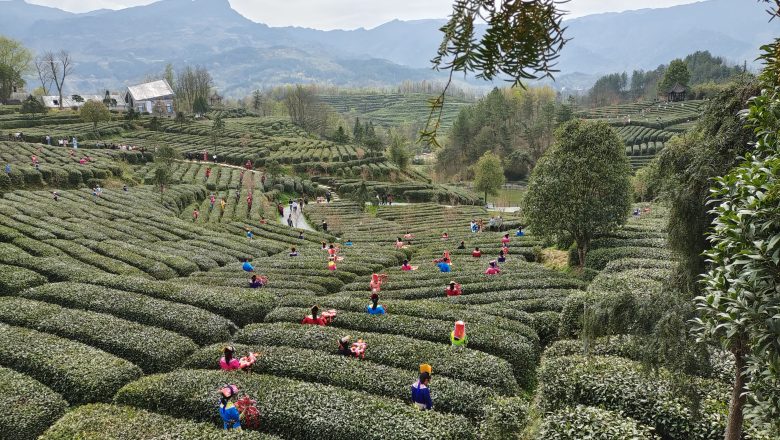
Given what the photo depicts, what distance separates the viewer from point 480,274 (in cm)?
2100

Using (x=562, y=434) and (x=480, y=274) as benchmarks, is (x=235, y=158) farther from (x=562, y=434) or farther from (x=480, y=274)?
(x=562, y=434)

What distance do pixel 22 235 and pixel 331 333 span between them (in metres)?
21.2

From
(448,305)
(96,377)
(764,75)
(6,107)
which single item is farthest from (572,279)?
(6,107)

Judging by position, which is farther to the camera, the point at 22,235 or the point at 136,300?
the point at 22,235

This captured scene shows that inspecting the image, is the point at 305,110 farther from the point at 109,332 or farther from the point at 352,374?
the point at 352,374

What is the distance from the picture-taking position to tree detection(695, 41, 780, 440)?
4023 mm

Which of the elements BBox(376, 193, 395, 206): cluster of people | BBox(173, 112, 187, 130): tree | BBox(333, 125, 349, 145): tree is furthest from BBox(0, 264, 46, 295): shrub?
BBox(333, 125, 349, 145): tree

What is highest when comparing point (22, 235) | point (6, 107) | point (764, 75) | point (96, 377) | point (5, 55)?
point (5, 55)

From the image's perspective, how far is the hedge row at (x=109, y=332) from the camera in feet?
42.9

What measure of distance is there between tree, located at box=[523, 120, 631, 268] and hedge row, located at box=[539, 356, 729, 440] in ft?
33.5

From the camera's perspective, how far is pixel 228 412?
31.2 ft

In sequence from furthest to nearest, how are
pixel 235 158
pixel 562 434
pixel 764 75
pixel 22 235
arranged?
pixel 235 158 → pixel 22 235 → pixel 562 434 → pixel 764 75

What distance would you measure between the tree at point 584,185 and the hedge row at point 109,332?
15991mm

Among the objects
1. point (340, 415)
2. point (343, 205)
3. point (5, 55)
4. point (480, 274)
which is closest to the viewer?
point (340, 415)
